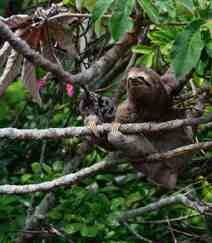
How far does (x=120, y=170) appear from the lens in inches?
192

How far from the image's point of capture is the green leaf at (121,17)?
2646 millimetres

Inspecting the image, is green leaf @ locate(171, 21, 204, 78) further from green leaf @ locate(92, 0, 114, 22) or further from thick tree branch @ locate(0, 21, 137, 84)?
thick tree branch @ locate(0, 21, 137, 84)

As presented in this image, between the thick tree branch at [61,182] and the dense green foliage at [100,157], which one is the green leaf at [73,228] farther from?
the thick tree branch at [61,182]

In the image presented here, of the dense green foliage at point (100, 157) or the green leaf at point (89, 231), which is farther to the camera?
the green leaf at point (89, 231)

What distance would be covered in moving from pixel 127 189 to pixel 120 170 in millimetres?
253

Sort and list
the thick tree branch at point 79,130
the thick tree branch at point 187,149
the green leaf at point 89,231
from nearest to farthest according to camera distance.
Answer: the thick tree branch at point 79,130 → the thick tree branch at point 187,149 → the green leaf at point 89,231

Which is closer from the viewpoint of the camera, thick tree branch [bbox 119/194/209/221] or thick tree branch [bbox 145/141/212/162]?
thick tree branch [bbox 145/141/212/162]

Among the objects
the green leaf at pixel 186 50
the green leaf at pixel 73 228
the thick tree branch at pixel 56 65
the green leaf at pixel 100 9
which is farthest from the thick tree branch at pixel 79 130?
the green leaf at pixel 100 9

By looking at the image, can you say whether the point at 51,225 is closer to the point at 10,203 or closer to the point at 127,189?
the point at 10,203

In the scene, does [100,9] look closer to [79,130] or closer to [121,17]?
[121,17]

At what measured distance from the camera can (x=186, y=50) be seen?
2.71 metres

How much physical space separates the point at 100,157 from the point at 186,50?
2.45 m

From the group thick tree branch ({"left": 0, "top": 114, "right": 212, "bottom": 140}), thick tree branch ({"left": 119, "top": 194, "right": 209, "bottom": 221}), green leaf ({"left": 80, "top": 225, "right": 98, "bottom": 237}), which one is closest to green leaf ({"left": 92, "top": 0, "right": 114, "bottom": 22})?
Answer: thick tree branch ({"left": 0, "top": 114, "right": 212, "bottom": 140})

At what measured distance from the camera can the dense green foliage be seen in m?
2.85
